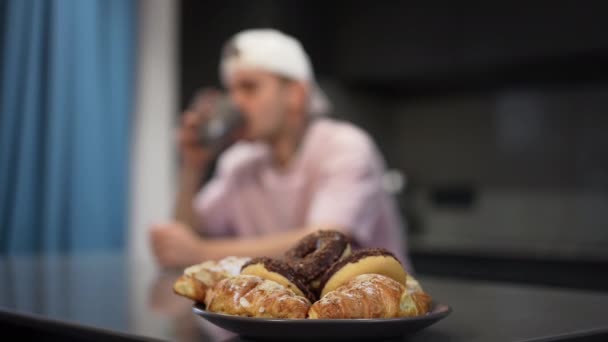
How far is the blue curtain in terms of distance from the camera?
2.34 meters

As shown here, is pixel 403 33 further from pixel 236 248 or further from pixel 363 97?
pixel 236 248

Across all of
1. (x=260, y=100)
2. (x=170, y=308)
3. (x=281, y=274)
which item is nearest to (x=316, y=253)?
(x=281, y=274)

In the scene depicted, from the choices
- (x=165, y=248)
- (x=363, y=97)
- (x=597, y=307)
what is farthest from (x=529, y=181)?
(x=597, y=307)

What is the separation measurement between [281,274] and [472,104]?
2.68m

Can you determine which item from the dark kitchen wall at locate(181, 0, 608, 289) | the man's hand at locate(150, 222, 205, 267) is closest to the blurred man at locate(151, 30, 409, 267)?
the man's hand at locate(150, 222, 205, 267)

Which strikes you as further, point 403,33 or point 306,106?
point 403,33

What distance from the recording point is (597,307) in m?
0.82

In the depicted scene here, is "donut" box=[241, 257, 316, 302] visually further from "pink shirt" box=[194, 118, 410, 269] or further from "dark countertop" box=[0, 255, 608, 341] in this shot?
"pink shirt" box=[194, 118, 410, 269]

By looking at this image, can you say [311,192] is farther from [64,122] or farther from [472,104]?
[472,104]

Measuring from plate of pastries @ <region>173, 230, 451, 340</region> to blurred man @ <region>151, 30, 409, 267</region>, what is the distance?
0.73m

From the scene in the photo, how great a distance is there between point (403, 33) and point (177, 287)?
2302 mm

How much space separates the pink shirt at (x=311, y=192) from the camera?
54.1 inches

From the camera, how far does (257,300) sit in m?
0.51

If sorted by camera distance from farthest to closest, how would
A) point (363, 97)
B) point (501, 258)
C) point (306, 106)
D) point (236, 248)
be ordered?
point (363, 97)
point (501, 258)
point (306, 106)
point (236, 248)
